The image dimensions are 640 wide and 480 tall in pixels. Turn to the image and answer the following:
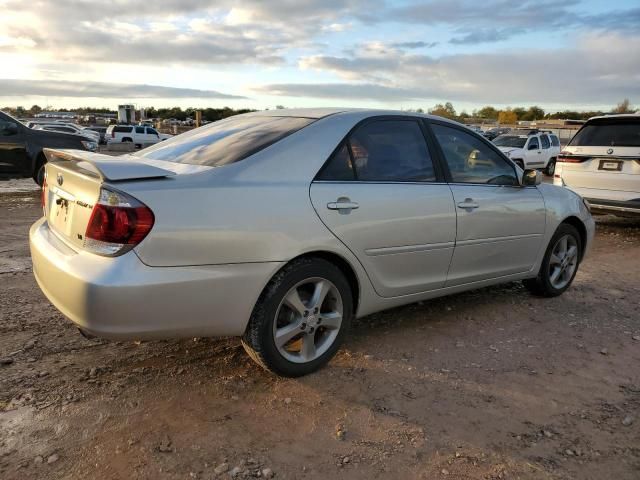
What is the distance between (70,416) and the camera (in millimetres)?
2869

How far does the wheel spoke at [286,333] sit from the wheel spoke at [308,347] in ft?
0.33

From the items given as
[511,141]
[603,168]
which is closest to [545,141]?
[511,141]

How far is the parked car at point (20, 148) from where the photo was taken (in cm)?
1059

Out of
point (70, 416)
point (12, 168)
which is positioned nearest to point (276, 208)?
point (70, 416)

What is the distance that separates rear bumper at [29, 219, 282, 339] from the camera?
267 centimetres

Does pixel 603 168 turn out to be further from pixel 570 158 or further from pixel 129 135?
pixel 129 135

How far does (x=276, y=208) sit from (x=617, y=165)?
676 cm

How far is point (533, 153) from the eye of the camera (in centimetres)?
2038

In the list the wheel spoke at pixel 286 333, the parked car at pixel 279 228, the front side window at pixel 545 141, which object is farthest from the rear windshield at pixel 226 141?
the front side window at pixel 545 141

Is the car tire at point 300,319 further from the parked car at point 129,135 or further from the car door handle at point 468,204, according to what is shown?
the parked car at point 129,135

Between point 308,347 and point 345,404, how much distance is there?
17.3 inches

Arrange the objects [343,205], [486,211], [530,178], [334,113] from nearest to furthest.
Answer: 1. [343,205]
2. [334,113]
3. [486,211]
4. [530,178]

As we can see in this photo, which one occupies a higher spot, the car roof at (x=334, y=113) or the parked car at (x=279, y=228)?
the car roof at (x=334, y=113)

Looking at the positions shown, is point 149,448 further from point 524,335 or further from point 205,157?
point 524,335
